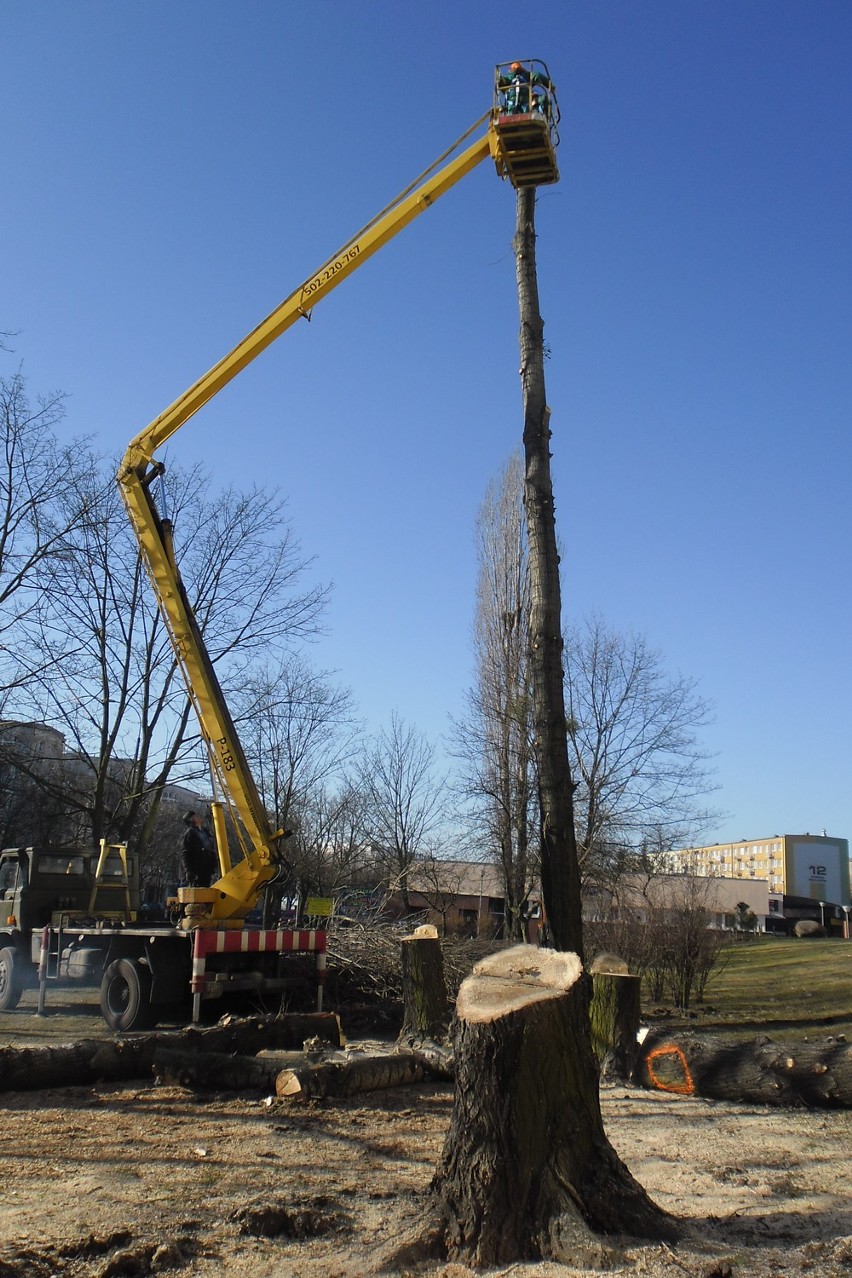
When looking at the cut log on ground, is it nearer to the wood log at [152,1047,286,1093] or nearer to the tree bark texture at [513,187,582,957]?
the tree bark texture at [513,187,582,957]

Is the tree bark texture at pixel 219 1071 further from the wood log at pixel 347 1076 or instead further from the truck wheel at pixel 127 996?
the truck wheel at pixel 127 996

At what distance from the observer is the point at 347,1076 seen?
7781 millimetres

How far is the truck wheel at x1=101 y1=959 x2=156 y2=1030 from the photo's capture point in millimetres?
11664

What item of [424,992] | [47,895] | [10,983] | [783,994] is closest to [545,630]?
[424,992]

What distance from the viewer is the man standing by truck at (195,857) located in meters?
12.2

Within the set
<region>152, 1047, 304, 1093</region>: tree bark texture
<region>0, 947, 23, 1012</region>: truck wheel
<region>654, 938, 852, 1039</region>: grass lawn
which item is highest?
<region>152, 1047, 304, 1093</region>: tree bark texture

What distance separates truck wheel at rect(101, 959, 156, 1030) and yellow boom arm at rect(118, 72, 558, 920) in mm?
1133

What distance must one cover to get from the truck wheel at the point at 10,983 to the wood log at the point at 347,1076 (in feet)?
26.7

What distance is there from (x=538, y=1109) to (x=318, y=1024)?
18.7 feet

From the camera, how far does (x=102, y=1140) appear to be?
6.18 meters

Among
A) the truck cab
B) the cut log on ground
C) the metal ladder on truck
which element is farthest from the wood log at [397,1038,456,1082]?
the metal ladder on truck

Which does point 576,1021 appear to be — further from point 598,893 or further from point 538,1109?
point 598,893

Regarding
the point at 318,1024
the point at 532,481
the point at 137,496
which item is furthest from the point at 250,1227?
the point at 137,496

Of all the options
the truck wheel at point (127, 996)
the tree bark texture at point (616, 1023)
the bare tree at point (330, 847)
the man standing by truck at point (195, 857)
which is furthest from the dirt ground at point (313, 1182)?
the bare tree at point (330, 847)
